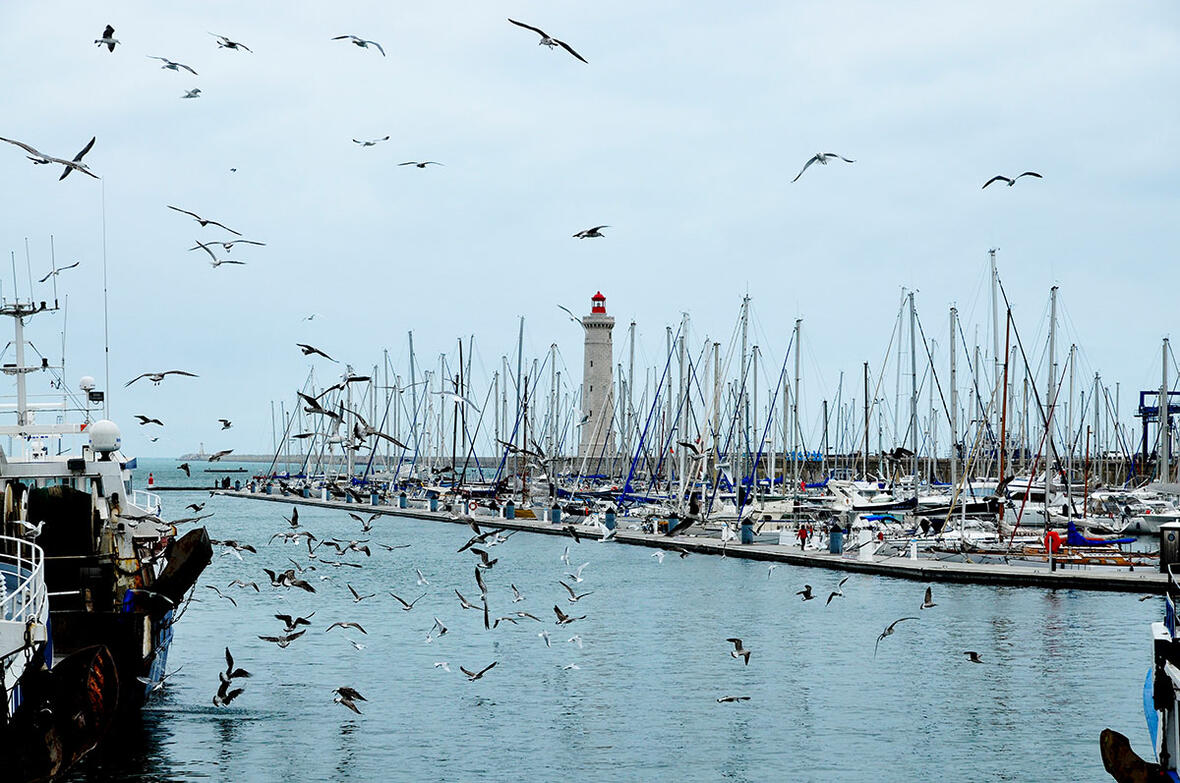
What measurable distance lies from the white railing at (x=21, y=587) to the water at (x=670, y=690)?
16.9 feet

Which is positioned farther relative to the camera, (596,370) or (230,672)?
(596,370)

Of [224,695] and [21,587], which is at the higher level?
[21,587]

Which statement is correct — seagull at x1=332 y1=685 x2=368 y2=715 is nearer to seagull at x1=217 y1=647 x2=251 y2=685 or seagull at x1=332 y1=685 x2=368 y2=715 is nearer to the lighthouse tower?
seagull at x1=217 y1=647 x2=251 y2=685

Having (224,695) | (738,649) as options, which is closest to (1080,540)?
(738,649)

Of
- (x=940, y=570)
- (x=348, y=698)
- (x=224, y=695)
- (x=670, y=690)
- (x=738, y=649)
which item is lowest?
(x=670, y=690)

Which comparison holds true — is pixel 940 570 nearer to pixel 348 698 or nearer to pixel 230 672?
pixel 348 698

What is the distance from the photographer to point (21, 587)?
22.0m

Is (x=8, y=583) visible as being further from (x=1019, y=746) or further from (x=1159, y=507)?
(x=1159, y=507)

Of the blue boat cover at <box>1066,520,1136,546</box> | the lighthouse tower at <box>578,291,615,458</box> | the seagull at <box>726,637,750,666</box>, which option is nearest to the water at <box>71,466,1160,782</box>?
the seagull at <box>726,637,750,666</box>

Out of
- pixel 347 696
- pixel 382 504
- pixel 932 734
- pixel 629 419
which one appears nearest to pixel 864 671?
pixel 932 734

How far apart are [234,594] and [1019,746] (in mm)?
41388

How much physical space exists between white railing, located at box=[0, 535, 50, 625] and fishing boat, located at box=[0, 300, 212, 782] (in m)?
0.05

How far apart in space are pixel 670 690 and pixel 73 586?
53.0 feet

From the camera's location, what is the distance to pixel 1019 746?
105ft
